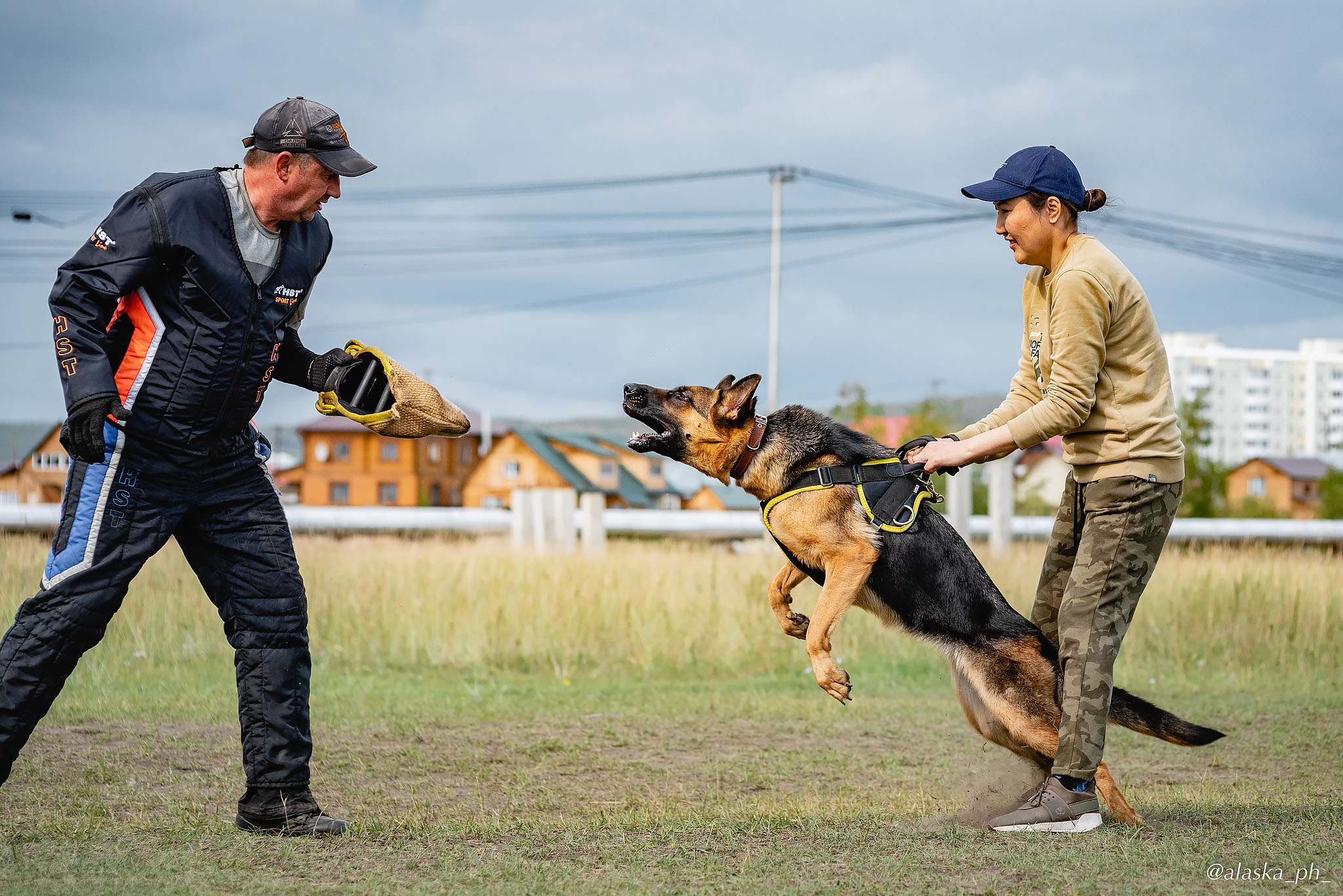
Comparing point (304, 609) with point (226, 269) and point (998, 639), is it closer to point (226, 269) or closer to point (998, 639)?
point (226, 269)

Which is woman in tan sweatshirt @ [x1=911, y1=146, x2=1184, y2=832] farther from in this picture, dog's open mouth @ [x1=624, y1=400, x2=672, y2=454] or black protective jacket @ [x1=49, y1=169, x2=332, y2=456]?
black protective jacket @ [x1=49, y1=169, x2=332, y2=456]

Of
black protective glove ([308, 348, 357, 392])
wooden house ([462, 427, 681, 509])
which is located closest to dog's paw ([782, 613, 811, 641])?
black protective glove ([308, 348, 357, 392])

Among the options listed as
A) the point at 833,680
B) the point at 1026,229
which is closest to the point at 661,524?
the point at 833,680

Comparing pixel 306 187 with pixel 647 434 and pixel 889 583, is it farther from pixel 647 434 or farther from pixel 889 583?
pixel 889 583

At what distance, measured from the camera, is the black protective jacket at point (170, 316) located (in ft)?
12.6

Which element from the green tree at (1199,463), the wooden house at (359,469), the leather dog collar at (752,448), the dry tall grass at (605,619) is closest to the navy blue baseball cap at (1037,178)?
the leather dog collar at (752,448)

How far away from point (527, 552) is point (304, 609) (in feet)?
27.3

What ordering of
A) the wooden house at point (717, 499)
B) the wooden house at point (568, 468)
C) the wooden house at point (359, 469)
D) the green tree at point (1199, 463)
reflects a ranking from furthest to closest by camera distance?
the wooden house at point (359, 469), the wooden house at point (568, 468), the green tree at point (1199, 463), the wooden house at point (717, 499)

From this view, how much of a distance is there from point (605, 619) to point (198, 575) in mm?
6060

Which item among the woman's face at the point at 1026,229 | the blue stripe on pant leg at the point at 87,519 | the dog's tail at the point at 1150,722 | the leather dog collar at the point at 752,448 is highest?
the woman's face at the point at 1026,229

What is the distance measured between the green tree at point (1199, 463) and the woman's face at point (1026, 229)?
50.3 m

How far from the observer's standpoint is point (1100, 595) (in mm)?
4312

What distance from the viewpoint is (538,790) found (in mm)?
5570

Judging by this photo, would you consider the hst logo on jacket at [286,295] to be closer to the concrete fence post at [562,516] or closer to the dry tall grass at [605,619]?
the dry tall grass at [605,619]
